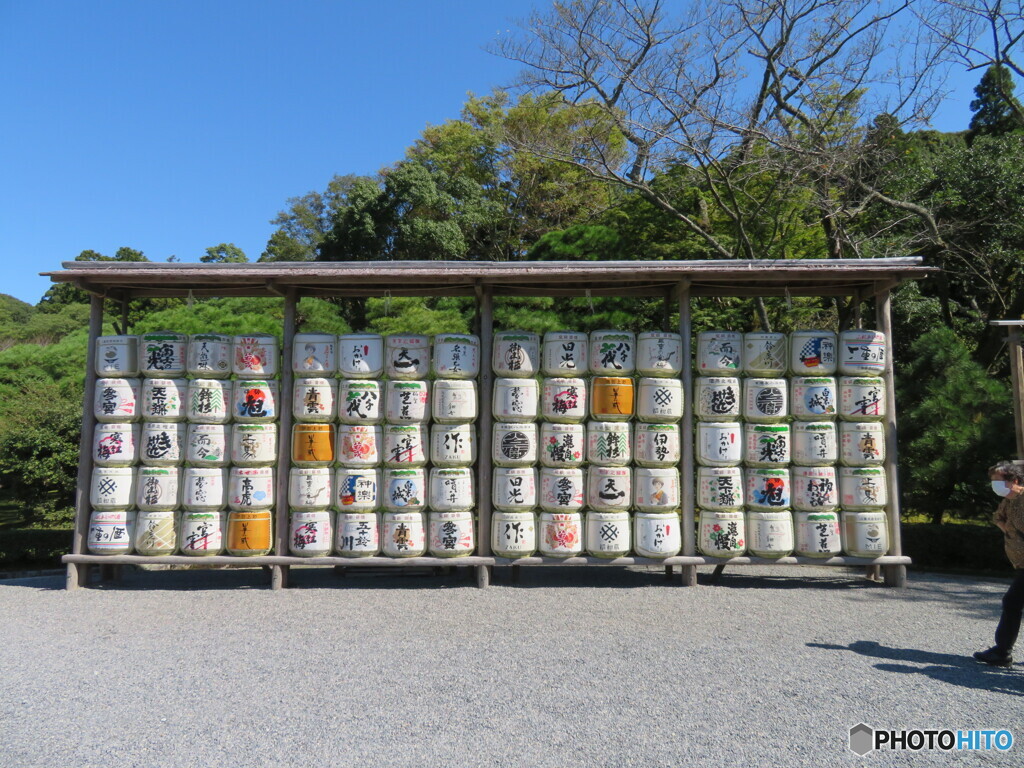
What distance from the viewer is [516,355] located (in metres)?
6.58

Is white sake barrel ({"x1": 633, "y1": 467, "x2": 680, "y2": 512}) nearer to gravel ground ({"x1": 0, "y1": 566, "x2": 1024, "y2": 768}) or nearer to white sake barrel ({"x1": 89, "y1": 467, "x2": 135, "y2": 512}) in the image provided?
gravel ground ({"x1": 0, "y1": 566, "x2": 1024, "y2": 768})

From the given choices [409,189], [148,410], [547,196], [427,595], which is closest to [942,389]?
[427,595]

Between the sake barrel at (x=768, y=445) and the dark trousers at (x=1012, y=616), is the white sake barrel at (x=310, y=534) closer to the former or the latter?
the sake barrel at (x=768, y=445)

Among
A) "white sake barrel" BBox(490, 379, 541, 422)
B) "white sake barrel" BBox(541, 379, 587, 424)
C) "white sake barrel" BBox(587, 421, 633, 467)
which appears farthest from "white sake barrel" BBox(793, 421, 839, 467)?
"white sake barrel" BBox(490, 379, 541, 422)

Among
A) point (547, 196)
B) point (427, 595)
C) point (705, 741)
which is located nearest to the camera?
point (705, 741)

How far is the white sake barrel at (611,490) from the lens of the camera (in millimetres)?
6461

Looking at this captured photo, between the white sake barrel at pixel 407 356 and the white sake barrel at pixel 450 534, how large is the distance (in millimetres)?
1317

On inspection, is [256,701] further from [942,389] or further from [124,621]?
[942,389]

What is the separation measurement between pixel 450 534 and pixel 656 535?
6.28 ft

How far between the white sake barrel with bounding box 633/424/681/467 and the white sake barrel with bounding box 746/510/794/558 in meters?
0.97

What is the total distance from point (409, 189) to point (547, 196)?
18.3 feet

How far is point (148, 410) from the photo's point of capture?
6.52m

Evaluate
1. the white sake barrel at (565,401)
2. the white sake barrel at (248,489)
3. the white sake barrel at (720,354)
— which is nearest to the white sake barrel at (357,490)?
the white sake barrel at (248,489)

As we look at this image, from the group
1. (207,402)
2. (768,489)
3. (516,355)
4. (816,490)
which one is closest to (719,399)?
(768,489)
